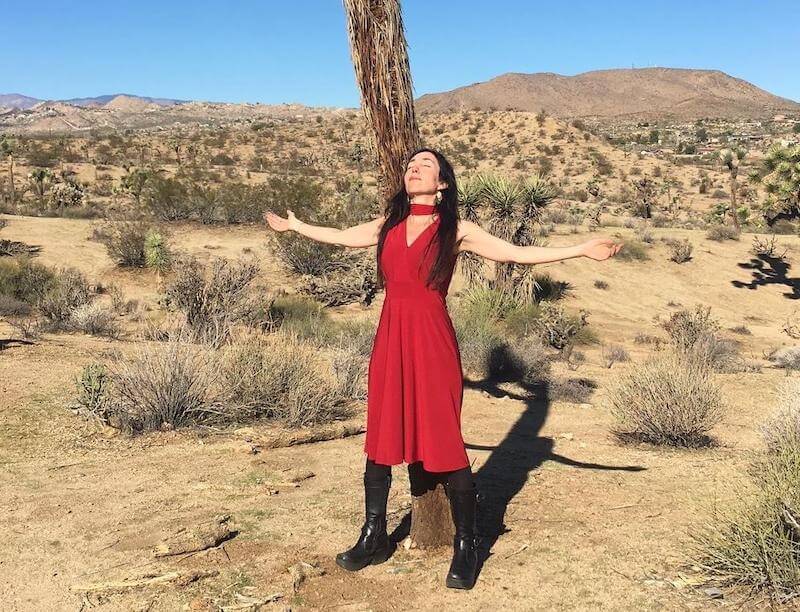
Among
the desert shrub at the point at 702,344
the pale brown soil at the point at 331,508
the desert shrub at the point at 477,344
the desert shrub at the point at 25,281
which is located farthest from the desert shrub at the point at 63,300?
the desert shrub at the point at 702,344

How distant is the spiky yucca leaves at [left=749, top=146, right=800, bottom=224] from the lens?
1844 cm

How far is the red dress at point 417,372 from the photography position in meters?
3.31

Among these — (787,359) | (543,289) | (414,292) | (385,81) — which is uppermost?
(385,81)

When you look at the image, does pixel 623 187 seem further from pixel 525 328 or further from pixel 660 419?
pixel 660 419

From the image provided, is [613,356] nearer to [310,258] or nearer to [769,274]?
[310,258]

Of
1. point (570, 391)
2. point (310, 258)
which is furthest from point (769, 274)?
point (570, 391)

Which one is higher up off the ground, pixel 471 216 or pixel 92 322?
pixel 471 216

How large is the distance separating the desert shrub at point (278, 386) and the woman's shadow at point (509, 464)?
1.53 metres

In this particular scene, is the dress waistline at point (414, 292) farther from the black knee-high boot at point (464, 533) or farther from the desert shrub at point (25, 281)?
the desert shrub at point (25, 281)

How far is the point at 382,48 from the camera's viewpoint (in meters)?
4.10

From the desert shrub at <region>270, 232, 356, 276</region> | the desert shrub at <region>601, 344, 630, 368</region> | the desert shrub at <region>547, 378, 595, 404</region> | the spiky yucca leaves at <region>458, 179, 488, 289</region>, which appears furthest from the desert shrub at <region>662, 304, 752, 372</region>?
the desert shrub at <region>270, 232, 356, 276</region>

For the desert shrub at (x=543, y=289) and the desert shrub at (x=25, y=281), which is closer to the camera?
the desert shrub at (x=25, y=281)

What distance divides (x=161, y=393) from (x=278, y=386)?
1.12 metres

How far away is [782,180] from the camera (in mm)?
18734
